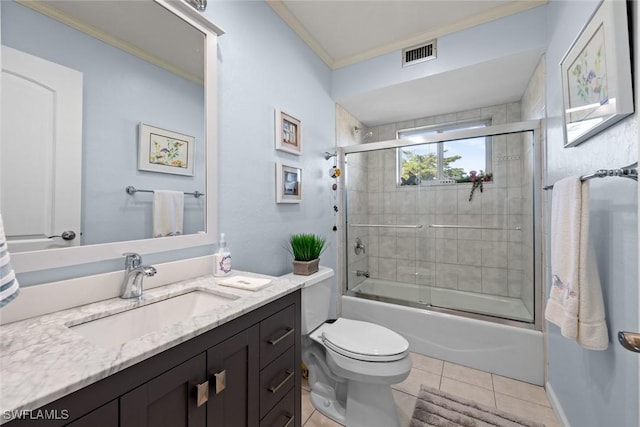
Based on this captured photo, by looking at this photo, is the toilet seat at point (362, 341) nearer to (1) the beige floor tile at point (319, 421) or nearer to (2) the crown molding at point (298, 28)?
(1) the beige floor tile at point (319, 421)

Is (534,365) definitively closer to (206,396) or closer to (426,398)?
(426,398)

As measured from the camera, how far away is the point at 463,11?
1.82m

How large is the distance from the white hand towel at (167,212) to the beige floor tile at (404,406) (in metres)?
1.52

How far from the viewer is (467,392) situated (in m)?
1.70

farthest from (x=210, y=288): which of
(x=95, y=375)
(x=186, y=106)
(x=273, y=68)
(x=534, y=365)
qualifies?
(x=534, y=365)

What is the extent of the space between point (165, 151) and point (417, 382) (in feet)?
6.58

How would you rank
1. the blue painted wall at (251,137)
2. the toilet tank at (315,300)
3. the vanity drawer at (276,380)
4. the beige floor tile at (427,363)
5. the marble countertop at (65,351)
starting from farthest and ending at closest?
the beige floor tile at (427,363) → the toilet tank at (315,300) → the blue painted wall at (251,137) → the vanity drawer at (276,380) → the marble countertop at (65,351)

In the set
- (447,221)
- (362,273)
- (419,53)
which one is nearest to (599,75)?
(419,53)

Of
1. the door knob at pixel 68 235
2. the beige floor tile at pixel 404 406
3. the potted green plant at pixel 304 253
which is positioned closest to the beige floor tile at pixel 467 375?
the beige floor tile at pixel 404 406

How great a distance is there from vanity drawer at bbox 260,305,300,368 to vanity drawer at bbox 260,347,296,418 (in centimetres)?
3

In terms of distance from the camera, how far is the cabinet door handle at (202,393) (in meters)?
0.71

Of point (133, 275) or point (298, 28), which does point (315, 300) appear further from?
point (298, 28)

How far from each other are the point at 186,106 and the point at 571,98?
5.68ft

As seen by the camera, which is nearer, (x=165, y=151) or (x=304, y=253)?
(x=165, y=151)
